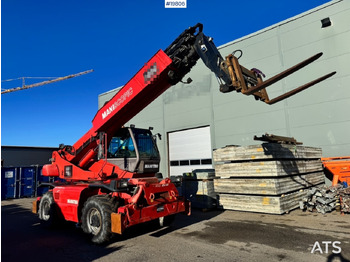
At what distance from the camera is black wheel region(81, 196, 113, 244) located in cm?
575

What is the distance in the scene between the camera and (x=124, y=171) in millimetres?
6910

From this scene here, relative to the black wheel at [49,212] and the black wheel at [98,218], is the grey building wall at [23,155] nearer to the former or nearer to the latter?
the black wheel at [49,212]

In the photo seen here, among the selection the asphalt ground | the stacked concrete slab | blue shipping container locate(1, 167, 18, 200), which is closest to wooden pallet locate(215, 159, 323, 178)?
the stacked concrete slab

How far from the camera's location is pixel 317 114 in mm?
11398

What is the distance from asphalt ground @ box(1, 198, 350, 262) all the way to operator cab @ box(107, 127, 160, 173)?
5.78 ft

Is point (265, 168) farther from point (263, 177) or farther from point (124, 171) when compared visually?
point (124, 171)

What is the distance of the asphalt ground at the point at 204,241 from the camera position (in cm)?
498

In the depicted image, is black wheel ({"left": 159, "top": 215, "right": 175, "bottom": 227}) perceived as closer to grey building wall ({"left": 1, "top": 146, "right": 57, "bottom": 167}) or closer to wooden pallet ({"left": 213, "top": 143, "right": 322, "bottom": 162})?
wooden pallet ({"left": 213, "top": 143, "right": 322, "bottom": 162})

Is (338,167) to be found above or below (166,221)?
above

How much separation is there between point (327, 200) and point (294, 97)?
519cm

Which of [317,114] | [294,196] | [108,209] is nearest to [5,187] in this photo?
[108,209]

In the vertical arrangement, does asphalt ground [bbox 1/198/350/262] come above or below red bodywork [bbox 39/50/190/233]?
below

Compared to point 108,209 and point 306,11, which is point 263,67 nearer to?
A: point 306,11


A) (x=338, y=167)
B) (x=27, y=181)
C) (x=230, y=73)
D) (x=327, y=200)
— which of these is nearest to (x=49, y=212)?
(x=230, y=73)
